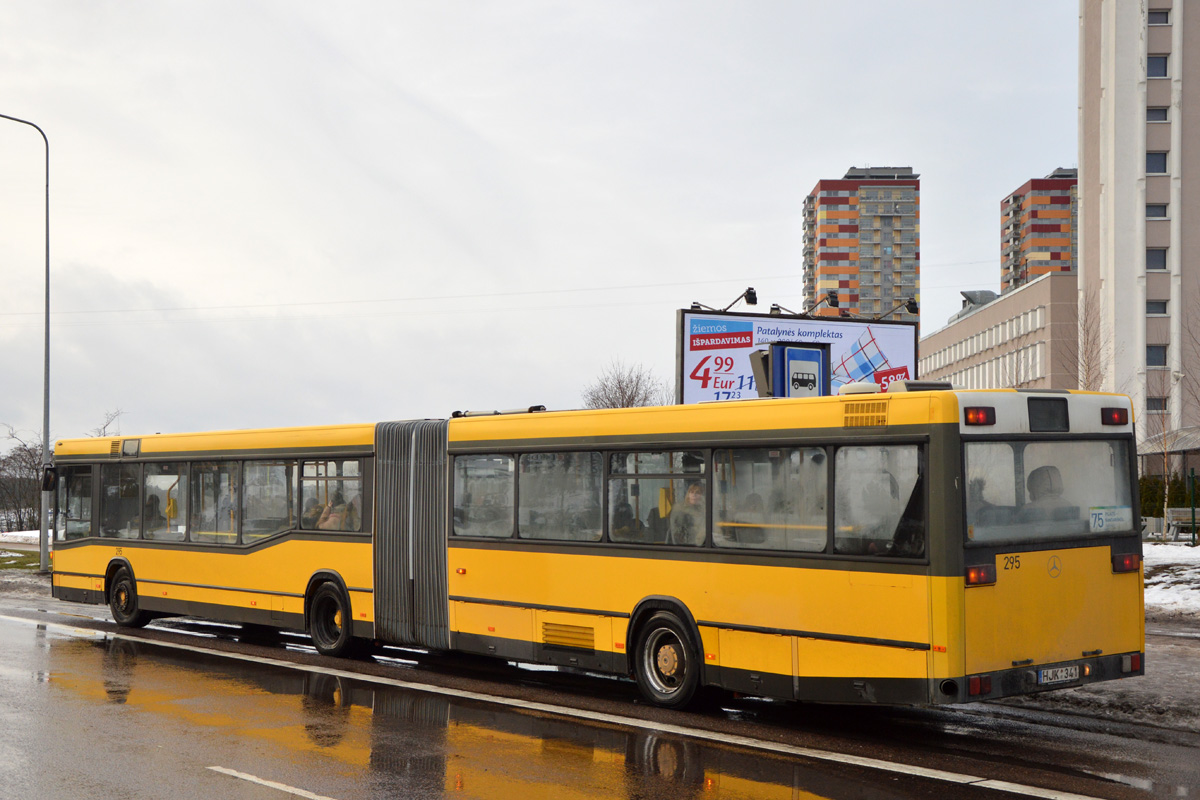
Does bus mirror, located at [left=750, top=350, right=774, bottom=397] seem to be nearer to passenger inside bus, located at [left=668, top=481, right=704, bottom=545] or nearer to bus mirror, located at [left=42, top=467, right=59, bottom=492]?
passenger inside bus, located at [left=668, top=481, right=704, bottom=545]

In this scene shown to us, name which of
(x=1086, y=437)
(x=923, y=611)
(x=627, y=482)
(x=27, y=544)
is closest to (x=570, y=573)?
(x=627, y=482)

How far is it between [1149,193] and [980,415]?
70816 millimetres

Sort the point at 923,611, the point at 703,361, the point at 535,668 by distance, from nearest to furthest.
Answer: the point at 923,611 < the point at 535,668 < the point at 703,361

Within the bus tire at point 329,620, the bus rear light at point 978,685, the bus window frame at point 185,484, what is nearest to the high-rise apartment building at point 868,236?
the bus window frame at point 185,484

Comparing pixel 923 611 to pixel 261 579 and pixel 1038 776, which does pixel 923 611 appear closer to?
pixel 1038 776

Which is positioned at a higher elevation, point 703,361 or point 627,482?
point 703,361

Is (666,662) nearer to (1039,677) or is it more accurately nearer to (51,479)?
(1039,677)

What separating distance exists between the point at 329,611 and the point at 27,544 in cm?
3380

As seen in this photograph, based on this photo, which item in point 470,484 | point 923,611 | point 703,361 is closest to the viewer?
point 923,611

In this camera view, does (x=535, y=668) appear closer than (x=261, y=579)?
Yes

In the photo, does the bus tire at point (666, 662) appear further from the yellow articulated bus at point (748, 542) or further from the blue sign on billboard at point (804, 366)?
the blue sign on billboard at point (804, 366)

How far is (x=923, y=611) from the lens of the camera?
27.8ft

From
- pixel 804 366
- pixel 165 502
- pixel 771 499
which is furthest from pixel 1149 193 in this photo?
pixel 771 499

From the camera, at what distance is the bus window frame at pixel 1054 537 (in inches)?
335
